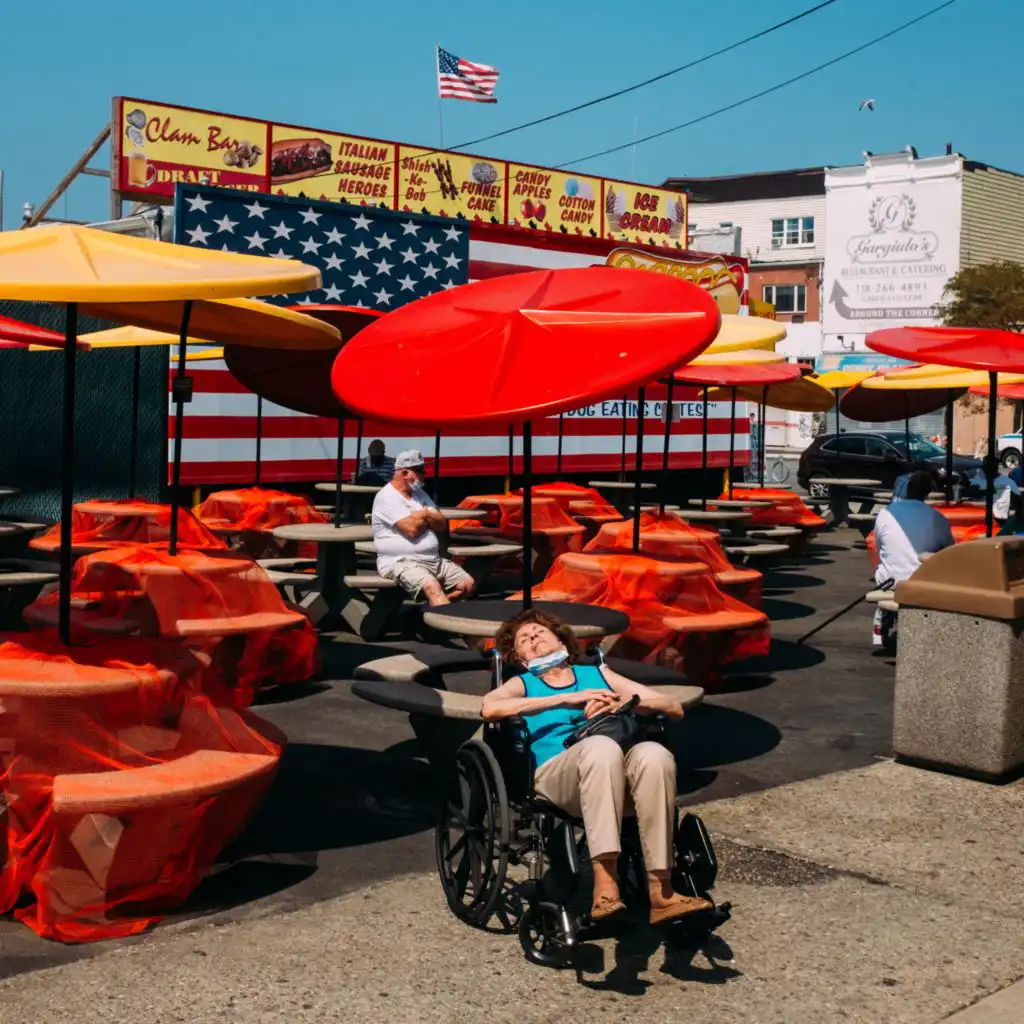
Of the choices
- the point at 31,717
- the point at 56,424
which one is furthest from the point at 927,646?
the point at 56,424

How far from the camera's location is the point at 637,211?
3066 cm

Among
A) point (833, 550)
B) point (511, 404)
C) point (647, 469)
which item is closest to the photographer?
point (511, 404)

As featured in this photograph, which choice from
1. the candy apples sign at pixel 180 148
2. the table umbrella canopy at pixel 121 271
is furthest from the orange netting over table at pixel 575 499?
the candy apples sign at pixel 180 148

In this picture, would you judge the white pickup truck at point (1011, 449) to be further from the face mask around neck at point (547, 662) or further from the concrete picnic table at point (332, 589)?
the face mask around neck at point (547, 662)

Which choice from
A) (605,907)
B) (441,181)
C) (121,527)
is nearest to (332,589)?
(121,527)

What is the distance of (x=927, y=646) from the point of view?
742 cm

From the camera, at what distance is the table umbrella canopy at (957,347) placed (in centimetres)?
968

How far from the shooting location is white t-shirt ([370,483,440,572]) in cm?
1084

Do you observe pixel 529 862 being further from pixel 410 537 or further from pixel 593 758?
pixel 410 537

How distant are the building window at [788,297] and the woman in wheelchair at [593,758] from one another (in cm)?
6735

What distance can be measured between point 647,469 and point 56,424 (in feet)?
29.3

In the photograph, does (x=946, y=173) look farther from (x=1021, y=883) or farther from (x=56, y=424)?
(x=1021, y=883)

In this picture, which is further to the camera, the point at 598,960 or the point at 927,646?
the point at 927,646

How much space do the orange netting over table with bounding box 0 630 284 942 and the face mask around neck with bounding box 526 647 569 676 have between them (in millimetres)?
1032
